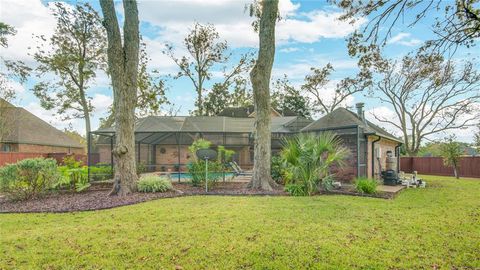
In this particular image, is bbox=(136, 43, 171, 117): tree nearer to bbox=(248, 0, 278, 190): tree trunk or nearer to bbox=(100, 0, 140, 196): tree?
bbox=(100, 0, 140, 196): tree

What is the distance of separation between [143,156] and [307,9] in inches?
508

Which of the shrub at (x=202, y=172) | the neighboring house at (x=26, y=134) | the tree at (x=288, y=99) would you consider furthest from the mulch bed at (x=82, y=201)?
the tree at (x=288, y=99)

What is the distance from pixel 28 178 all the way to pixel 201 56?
61.0 ft

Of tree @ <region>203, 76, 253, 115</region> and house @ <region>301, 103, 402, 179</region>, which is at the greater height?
tree @ <region>203, 76, 253, 115</region>

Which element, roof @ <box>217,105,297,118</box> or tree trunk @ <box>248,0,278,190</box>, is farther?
roof @ <box>217,105,297,118</box>

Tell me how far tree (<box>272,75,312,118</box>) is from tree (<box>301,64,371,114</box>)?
304 centimetres

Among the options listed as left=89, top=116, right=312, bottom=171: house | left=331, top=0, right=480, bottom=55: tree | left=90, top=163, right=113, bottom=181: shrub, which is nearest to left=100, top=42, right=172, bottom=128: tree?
left=89, top=116, right=312, bottom=171: house

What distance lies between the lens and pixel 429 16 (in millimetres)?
4242

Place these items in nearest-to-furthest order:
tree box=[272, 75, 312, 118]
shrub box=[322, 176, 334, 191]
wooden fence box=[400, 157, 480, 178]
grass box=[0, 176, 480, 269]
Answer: grass box=[0, 176, 480, 269] < shrub box=[322, 176, 334, 191] < wooden fence box=[400, 157, 480, 178] < tree box=[272, 75, 312, 118]

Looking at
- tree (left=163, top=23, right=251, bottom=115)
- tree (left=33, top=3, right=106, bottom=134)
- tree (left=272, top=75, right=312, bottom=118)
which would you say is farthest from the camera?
tree (left=272, top=75, right=312, bottom=118)

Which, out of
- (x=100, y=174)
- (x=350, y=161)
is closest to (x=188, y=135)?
(x=100, y=174)

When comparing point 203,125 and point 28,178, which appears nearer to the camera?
point 28,178

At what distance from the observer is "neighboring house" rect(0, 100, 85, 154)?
64.2 ft

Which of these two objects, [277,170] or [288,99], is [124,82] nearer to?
[277,170]
